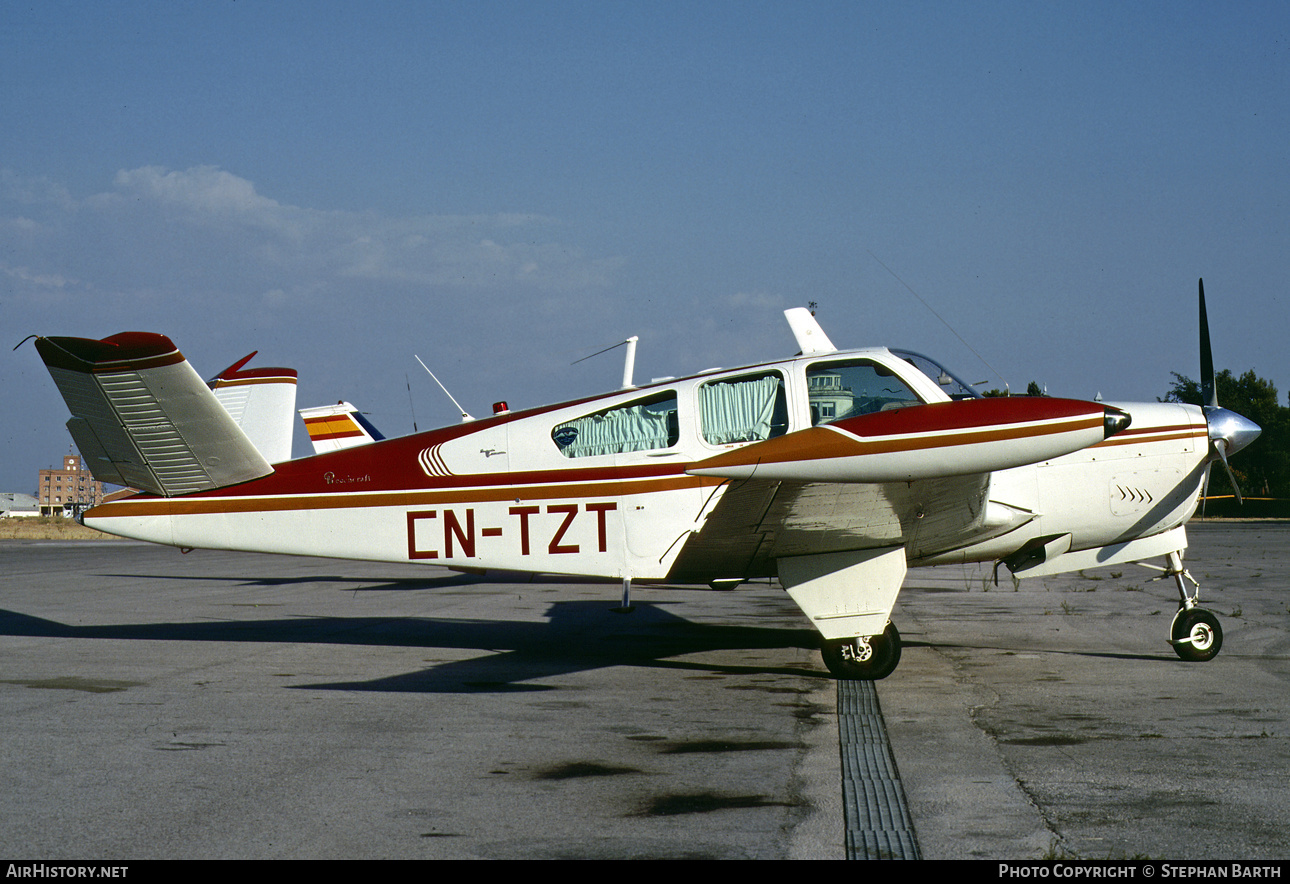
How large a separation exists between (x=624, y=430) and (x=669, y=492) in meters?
0.63

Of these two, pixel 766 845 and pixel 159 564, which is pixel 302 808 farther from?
pixel 159 564

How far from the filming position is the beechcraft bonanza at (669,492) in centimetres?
750

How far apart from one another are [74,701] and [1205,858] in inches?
272

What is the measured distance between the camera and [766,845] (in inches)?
151

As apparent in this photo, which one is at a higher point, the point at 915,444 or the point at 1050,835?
the point at 915,444

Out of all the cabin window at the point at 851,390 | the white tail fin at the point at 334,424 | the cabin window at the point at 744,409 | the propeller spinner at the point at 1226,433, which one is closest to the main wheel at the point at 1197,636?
the propeller spinner at the point at 1226,433

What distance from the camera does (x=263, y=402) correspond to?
376 inches

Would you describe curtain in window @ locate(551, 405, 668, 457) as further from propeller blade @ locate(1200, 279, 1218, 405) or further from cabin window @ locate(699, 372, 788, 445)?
propeller blade @ locate(1200, 279, 1218, 405)

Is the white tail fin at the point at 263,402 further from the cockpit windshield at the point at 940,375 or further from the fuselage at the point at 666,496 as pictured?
the cockpit windshield at the point at 940,375

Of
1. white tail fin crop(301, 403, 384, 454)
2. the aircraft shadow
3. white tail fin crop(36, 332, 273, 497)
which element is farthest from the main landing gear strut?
white tail fin crop(301, 403, 384, 454)

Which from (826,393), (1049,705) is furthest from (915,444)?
(1049,705)

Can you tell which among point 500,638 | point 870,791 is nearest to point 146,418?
point 500,638

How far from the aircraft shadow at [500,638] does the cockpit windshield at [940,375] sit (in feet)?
8.34

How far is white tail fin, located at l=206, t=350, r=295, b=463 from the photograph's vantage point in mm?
9469
